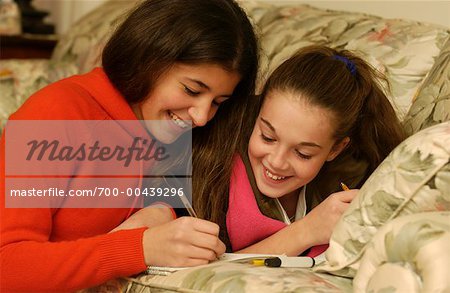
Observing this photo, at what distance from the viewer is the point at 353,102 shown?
1.57 metres

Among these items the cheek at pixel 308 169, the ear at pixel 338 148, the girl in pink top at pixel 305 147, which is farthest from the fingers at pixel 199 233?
the ear at pixel 338 148

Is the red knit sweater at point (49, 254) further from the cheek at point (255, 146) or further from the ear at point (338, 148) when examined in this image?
the ear at point (338, 148)

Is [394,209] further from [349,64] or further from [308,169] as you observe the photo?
[349,64]

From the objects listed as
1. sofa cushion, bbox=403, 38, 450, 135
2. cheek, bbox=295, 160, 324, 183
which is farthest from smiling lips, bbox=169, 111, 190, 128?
sofa cushion, bbox=403, 38, 450, 135

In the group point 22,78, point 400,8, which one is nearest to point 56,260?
point 22,78

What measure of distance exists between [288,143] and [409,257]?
0.52 metres

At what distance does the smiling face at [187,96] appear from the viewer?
59.2 inches

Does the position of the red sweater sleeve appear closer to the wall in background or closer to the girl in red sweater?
the girl in red sweater

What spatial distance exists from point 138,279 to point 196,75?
429 mm

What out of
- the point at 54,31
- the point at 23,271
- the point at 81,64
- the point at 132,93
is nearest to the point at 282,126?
the point at 132,93

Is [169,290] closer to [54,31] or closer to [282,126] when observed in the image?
[282,126]

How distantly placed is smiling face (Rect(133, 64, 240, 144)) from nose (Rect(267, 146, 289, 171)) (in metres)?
0.15

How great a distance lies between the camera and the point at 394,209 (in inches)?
47.1

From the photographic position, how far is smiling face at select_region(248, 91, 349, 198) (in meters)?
1.50
